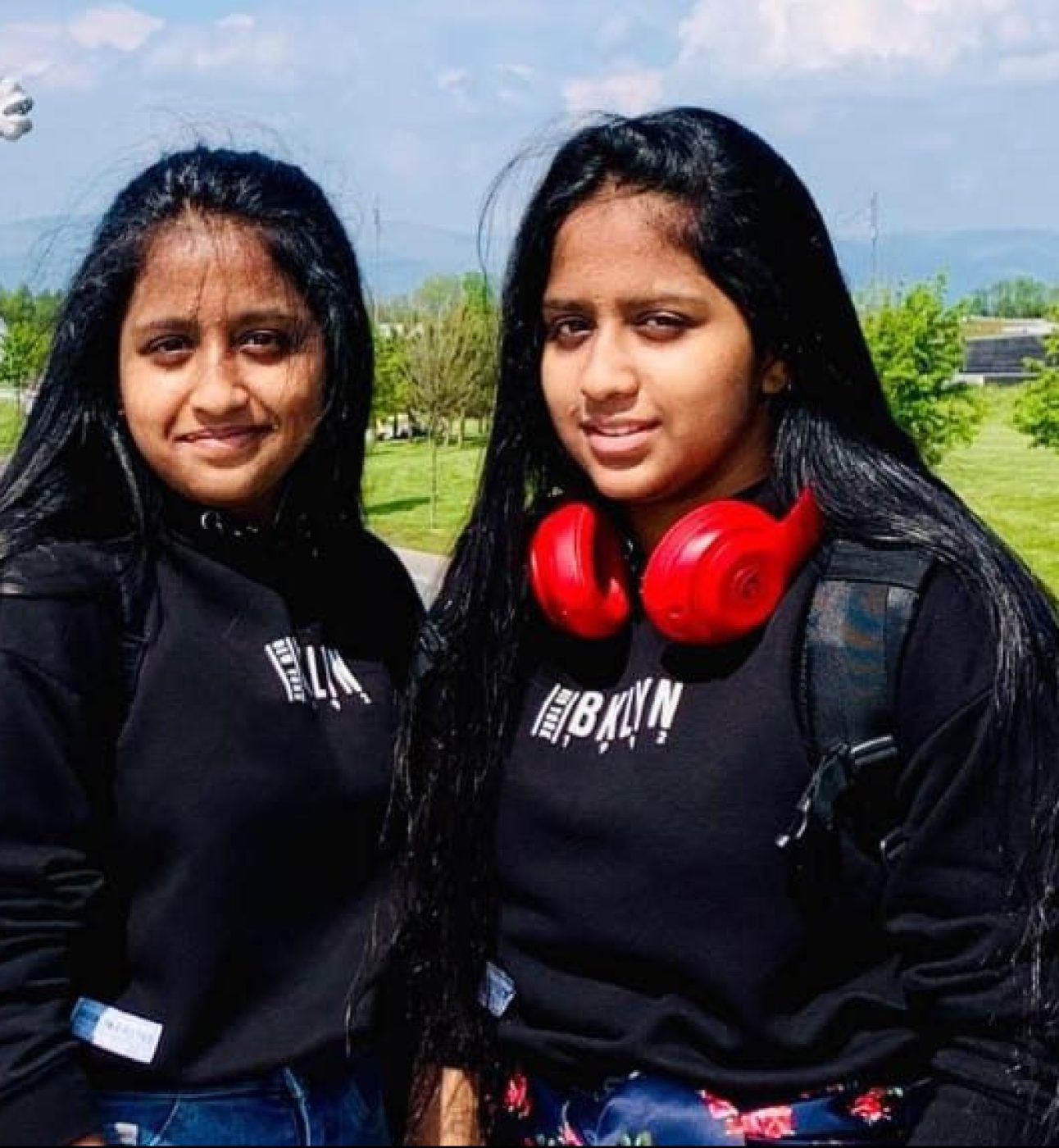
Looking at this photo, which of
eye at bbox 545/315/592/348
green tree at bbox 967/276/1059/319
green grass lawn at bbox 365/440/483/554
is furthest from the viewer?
green tree at bbox 967/276/1059/319

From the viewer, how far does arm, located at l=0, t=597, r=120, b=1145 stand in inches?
89.5

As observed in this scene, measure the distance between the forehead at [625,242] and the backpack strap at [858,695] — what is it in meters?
0.52

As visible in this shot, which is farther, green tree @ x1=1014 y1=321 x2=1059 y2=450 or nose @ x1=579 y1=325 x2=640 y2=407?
green tree @ x1=1014 y1=321 x2=1059 y2=450

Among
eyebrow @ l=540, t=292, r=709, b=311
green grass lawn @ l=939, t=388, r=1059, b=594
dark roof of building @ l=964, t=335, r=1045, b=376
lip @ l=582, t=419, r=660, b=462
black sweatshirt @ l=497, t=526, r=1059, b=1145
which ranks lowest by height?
green grass lawn @ l=939, t=388, r=1059, b=594

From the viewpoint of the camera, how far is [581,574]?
8.26ft

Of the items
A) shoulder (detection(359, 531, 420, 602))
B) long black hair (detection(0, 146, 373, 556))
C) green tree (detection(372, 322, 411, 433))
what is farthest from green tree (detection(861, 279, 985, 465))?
long black hair (detection(0, 146, 373, 556))

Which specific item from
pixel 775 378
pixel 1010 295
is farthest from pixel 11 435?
pixel 1010 295

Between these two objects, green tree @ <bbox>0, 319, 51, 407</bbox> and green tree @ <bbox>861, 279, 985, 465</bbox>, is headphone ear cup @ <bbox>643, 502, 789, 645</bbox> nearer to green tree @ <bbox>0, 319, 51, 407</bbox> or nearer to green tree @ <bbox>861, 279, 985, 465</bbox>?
green tree @ <bbox>0, 319, 51, 407</bbox>

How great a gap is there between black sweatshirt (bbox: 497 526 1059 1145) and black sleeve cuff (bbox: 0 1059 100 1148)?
62 cm

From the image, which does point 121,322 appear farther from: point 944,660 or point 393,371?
point 393,371

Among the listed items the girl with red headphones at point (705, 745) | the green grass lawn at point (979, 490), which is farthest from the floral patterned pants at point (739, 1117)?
the green grass lawn at point (979, 490)

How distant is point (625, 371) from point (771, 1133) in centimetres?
107

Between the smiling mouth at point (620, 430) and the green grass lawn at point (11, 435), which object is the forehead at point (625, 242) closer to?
the smiling mouth at point (620, 430)

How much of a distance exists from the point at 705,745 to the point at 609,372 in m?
0.55
